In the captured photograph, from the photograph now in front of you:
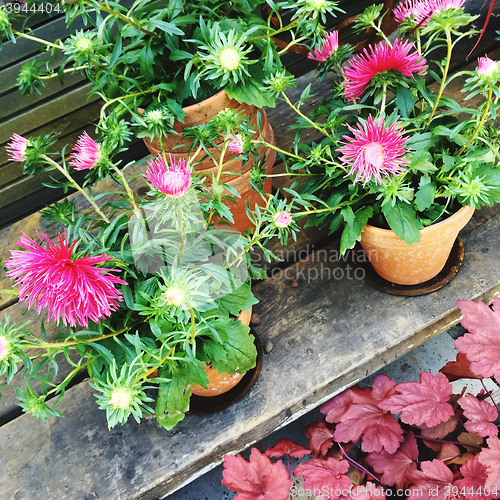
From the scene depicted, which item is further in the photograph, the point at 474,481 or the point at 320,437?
the point at 320,437

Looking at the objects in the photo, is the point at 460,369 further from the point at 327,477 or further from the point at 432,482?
the point at 327,477

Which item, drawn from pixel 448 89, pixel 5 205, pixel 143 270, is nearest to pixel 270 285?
pixel 143 270

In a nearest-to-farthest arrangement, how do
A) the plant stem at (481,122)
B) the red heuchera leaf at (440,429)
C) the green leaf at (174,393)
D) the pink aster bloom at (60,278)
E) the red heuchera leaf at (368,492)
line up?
the pink aster bloom at (60,278) → the plant stem at (481,122) → the green leaf at (174,393) → the red heuchera leaf at (368,492) → the red heuchera leaf at (440,429)

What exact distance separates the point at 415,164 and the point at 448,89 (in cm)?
73

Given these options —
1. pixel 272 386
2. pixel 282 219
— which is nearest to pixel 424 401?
pixel 272 386

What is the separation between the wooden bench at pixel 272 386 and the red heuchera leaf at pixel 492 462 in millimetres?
273

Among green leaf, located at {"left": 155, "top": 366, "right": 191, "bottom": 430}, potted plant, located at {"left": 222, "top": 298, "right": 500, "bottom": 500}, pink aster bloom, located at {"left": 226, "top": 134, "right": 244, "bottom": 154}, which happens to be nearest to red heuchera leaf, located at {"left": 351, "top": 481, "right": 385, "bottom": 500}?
potted plant, located at {"left": 222, "top": 298, "right": 500, "bottom": 500}

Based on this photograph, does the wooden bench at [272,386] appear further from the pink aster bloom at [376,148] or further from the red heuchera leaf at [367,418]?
the pink aster bloom at [376,148]

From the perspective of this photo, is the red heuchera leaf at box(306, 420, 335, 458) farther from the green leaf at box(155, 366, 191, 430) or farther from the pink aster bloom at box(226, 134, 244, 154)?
the pink aster bloom at box(226, 134, 244, 154)

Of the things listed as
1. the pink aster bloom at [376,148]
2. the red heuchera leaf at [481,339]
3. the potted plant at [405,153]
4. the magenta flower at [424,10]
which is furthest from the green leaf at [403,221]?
the magenta flower at [424,10]

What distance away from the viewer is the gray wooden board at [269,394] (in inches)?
36.5

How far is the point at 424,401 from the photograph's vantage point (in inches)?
Answer: 37.9

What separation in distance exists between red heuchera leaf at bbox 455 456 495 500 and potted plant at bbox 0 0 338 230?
794 mm

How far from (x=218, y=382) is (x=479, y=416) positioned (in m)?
0.58
